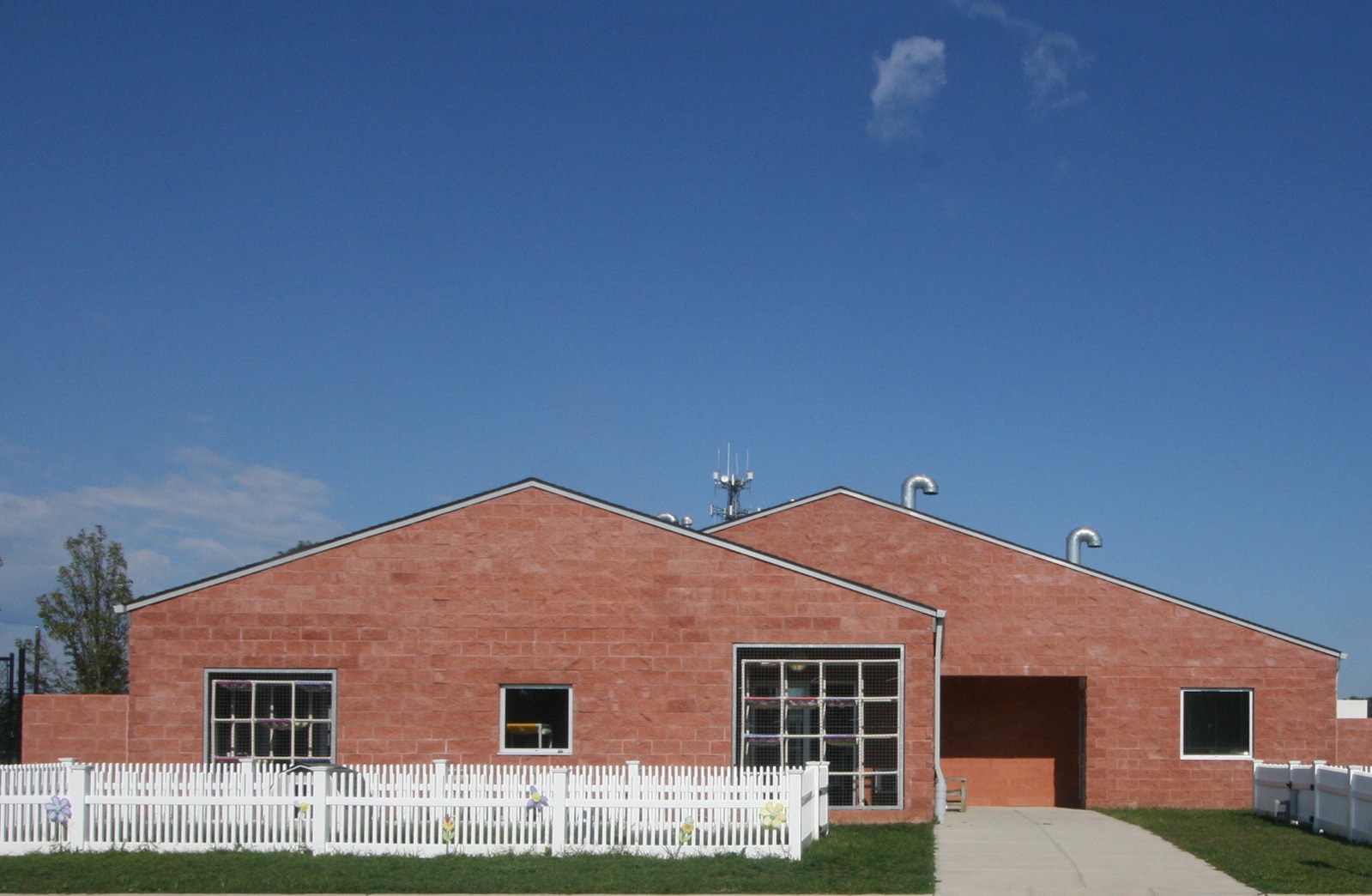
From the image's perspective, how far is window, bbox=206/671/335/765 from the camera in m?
22.5

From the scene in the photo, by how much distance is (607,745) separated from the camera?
2241 cm

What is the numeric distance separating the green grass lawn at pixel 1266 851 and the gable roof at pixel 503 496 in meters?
4.84

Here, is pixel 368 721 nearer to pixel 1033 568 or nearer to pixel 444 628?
pixel 444 628

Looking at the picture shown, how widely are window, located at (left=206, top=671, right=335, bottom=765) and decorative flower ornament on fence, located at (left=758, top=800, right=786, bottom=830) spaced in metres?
7.96

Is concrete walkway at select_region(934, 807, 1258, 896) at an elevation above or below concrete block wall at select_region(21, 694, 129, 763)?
below

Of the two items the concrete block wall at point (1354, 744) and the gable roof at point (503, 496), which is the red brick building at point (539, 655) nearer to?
the gable roof at point (503, 496)

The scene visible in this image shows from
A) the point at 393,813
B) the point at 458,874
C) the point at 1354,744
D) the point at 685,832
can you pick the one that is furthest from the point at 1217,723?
the point at 458,874

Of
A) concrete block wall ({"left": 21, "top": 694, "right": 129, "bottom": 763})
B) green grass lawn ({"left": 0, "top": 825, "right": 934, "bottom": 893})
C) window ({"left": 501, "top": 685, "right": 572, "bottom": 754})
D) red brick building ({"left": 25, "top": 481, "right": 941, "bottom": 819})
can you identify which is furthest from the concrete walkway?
concrete block wall ({"left": 21, "top": 694, "right": 129, "bottom": 763})

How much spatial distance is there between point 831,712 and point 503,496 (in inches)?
230

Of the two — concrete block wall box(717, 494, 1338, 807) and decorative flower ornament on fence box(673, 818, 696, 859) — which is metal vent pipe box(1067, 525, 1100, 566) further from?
decorative flower ornament on fence box(673, 818, 696, 859)

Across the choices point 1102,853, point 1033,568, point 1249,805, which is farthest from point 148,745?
point 1249,805

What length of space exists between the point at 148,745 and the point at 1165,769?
16963 millimetres

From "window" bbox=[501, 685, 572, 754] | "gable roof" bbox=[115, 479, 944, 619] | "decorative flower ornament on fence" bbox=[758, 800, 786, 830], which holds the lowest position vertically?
"decorative flower ornament on fence" bbox=[758, 800, 786, 830]

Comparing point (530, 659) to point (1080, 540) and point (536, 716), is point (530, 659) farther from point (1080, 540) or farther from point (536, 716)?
point (1080, 540)
